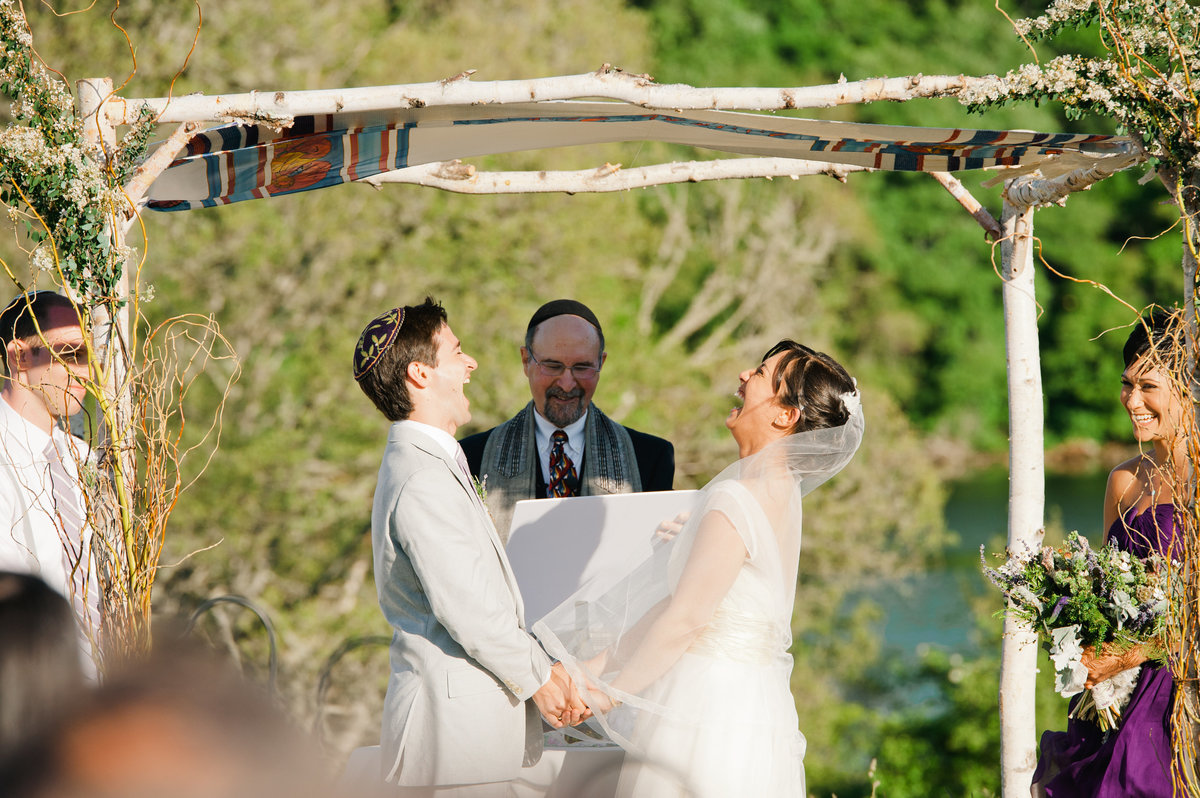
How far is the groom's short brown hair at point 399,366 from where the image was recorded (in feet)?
9.30

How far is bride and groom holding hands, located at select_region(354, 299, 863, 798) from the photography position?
2.62 meters

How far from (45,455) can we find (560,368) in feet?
5.84

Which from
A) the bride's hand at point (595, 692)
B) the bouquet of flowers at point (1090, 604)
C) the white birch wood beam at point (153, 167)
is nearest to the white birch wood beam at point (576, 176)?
the white birch wood beam at point (153, 167)

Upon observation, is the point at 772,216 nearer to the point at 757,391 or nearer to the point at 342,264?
the point at 342,264

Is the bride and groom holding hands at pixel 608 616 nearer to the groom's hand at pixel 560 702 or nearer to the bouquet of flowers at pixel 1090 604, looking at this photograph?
the groom's hand at pixel 560 702

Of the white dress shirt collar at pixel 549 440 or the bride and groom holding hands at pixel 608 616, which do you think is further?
the white dress shirt collar at pixel 549 440

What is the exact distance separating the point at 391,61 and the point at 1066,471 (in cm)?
1993

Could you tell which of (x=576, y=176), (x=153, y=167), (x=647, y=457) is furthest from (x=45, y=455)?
(x=647, y=457)

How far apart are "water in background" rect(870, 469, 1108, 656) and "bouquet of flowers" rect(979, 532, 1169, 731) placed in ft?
33.3

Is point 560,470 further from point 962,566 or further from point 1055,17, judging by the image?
point 962,566

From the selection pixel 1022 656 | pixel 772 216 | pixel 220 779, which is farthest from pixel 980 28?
pixel 220 779

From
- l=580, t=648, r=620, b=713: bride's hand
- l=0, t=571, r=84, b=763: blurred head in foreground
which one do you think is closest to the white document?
l=580, t=648, r=620, b=713: bride's hand

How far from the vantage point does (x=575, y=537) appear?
3469 mm

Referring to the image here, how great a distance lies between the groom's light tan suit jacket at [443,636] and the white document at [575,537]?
644 mm
